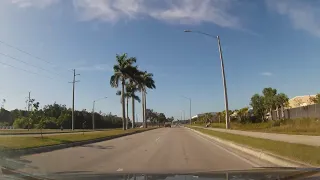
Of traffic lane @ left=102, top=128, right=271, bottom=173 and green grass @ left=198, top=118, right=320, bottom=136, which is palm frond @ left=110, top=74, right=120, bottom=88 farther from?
traffic lane @ left=102, top=128, right=271, bottom=173

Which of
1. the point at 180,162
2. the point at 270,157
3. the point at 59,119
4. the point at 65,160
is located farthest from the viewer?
the point at 59,119

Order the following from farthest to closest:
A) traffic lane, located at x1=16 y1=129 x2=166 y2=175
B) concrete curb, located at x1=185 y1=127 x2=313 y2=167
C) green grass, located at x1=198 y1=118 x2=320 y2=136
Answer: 1. green grass, located at x1=198 y1=118 x2=320 y2=136
2. traffic lane, located at x1=16 y1=129 x2=166 y2=175
3. concrete curb, located at x1=185 y1=127 x2=313 y2=167

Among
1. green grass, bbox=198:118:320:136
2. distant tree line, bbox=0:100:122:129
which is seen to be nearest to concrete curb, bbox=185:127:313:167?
green grass, bbox=198:118:320:136

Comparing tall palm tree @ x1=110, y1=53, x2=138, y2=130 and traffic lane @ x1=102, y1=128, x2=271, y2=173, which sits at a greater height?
tall palm tree @ x1=110, y1=53, x2=138, y2=130

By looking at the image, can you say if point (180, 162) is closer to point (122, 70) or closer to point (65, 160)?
point (65, 160)

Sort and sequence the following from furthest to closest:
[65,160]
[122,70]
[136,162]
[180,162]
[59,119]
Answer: [59,119] → [122,70] → [65,160] → [136,162] → [180,162]

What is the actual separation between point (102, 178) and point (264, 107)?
113126 mm

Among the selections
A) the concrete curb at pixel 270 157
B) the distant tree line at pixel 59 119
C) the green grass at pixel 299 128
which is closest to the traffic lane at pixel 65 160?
the concrete curb at pixel 270 157

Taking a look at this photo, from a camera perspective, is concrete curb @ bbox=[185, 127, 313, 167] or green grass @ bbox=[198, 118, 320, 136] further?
green grass @ bbox=[198, 118, 320, 136]

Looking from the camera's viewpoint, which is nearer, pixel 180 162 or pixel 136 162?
pixel 180 162

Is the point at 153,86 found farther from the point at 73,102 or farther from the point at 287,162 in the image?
the point at 287,162

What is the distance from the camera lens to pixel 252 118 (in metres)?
84.0

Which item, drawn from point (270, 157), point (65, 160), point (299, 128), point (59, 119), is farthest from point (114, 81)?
point (270, 157)

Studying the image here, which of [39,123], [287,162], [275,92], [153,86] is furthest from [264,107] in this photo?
[287,162]
